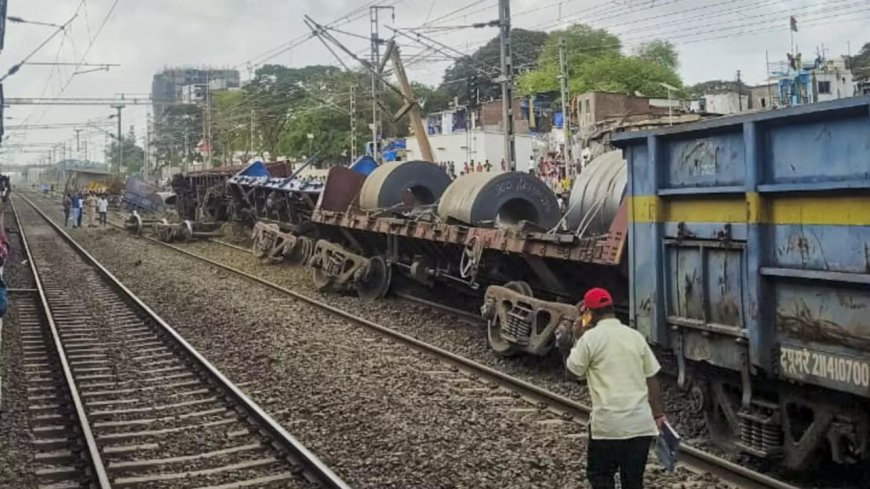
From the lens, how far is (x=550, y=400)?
7938 mm

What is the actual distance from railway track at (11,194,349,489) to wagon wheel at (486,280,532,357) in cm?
297

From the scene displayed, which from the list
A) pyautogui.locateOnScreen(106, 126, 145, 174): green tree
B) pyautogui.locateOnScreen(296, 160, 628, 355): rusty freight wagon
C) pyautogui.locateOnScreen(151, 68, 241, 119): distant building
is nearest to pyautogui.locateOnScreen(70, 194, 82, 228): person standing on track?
pyautogui.locateOnScreen(296, 160, 628, 355): rusty freight wagon

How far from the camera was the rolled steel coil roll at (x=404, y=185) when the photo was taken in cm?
1442

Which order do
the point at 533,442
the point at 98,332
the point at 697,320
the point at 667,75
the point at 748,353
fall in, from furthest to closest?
the point at 667,75
the point at 98,332
the point at 533,442
the point at 697,320
the point at 748,353

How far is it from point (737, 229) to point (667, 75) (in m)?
79.2

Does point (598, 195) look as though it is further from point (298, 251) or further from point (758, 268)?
point (298, 251)

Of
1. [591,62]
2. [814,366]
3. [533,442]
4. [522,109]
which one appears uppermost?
[591,62]

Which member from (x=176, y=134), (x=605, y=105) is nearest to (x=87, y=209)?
(x=605, y=105)

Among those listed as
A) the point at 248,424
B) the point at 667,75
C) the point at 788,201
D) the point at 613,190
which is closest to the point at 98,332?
the point at 248,424

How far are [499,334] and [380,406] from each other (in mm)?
2347

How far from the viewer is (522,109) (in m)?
66.5

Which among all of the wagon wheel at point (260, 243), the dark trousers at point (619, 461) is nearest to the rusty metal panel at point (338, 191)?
the wagon wheel at point (260, 243)

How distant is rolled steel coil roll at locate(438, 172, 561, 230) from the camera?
11.1 metres

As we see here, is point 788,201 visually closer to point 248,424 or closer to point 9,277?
point 248,424
